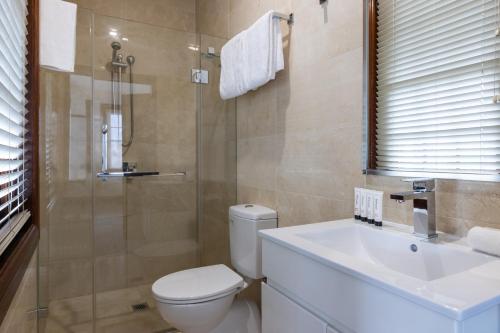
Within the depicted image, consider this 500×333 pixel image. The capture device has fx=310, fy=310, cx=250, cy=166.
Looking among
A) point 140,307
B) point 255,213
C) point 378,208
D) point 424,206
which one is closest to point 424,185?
point 424,206

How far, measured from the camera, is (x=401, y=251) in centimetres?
104

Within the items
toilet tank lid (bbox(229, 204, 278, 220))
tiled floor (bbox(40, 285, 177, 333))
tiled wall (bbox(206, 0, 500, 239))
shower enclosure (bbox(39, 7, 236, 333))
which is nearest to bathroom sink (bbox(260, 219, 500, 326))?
tiled wall (bbox(206, 0, 500, 239))

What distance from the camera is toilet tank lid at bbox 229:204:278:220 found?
1.79 meters

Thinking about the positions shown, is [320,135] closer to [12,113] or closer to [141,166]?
[12,113]

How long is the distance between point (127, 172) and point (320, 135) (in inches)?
59.4

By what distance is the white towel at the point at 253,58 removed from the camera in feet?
5.43

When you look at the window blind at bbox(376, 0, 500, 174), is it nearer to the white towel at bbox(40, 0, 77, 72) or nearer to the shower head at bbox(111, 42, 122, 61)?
the white towel at bbox(40, 0, 77, 72)

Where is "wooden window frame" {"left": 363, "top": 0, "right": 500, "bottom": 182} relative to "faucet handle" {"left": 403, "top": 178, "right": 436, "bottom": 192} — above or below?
above

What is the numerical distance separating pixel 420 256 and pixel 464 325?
1.45 feet

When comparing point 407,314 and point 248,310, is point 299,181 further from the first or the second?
point 407,314

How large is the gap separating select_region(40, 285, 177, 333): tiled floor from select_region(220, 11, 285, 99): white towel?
161 centimetres

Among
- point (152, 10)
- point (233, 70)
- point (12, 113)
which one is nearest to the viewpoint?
point (12, 113)

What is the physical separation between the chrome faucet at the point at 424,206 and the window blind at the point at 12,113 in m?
1.13

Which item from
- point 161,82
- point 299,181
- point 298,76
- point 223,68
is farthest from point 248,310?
point 161,82
